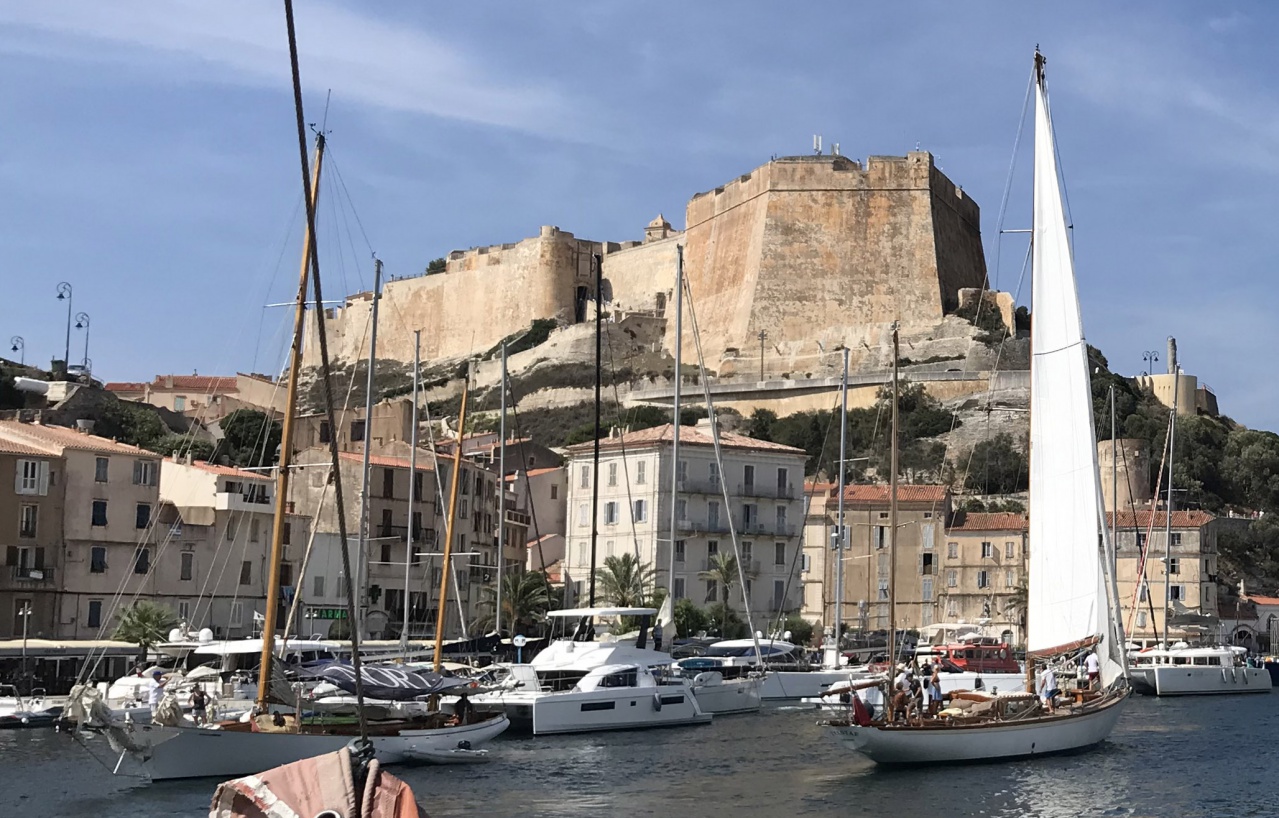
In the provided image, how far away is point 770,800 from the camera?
24.8 meters

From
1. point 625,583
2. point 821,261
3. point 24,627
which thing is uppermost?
point 821,261

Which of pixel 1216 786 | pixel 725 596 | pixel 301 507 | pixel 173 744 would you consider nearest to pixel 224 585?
pixel 301 507

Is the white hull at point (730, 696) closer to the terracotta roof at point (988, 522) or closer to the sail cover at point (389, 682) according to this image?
the sail cover at point (389, 682)

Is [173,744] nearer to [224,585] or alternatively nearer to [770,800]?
[770,800]

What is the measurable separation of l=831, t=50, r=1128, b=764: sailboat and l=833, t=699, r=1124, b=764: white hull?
0.02 meters

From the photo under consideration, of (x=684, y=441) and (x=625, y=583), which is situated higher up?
(x=684, y=441)

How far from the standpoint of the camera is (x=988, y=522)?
6488 centimetres

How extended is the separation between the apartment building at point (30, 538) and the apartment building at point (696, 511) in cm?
1773

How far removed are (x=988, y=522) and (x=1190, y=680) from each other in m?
15.6

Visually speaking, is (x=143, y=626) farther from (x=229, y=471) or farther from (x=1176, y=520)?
(x=1176, y=520)

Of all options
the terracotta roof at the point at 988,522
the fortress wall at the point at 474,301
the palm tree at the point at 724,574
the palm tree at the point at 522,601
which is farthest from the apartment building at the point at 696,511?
the fortress wall at the point at 474,301

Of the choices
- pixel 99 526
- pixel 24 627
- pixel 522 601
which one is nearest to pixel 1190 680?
pixel 522 601

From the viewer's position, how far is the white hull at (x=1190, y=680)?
162 feet

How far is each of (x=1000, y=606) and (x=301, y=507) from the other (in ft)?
89.8
